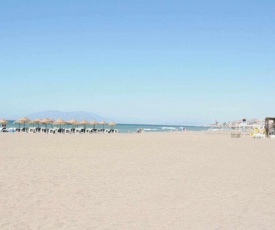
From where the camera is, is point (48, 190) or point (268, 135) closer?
point (48, 190)

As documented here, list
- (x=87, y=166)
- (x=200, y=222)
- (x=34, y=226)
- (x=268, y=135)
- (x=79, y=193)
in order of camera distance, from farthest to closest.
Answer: (x=268, y=135)
(x=87, y=166)
(x=79, y=193)
(x=200, y=222)
(x=34, y=226)

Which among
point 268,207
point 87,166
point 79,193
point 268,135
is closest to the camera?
point 268,207

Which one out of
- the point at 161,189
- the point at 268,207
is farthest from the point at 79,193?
the point at 268,207

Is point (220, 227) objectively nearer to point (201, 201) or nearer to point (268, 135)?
point (201, 201)

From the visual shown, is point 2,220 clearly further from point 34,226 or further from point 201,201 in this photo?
point 201,201

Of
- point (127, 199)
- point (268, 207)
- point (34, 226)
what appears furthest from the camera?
point (127, 199)

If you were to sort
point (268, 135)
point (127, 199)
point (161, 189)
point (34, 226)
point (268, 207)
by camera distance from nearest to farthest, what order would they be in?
point (34, 226) → point (268, 207) → point (127, 199) → point (161, 189) → point (268, 135)

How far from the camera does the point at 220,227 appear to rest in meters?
4.58

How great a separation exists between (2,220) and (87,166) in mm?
5674

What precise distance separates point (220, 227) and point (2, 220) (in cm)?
294

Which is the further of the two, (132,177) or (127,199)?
(132,177)

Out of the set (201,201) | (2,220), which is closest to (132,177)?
(201,201)

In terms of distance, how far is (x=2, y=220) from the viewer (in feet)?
15.2

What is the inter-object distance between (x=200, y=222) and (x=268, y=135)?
114 ft
